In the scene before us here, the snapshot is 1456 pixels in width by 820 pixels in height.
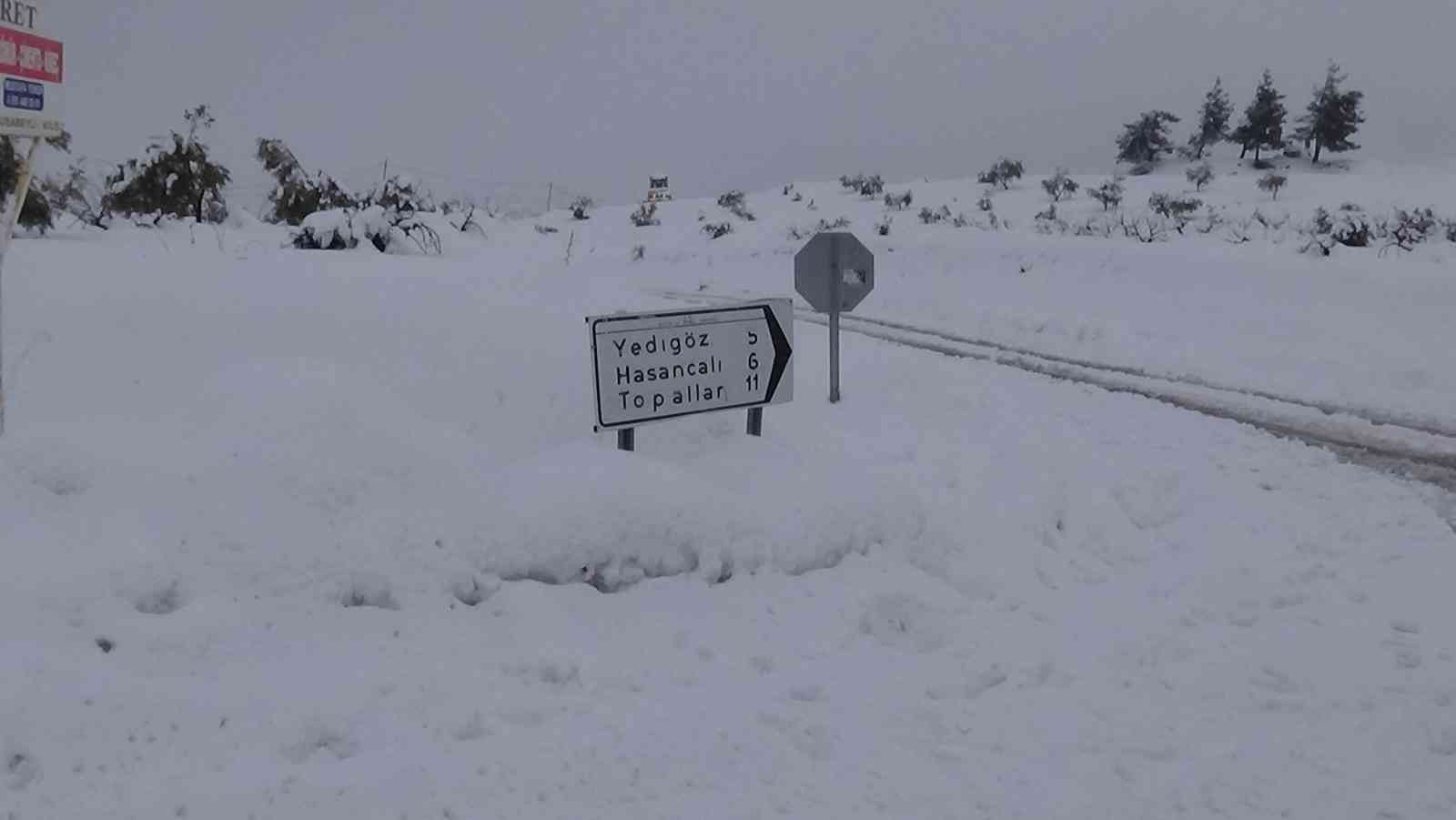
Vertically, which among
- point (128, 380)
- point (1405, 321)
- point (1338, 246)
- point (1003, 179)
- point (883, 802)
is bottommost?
point (883, 802)

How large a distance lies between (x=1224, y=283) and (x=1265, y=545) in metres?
9.16

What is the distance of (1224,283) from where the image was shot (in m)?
13.5

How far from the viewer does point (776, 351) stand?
5.97 meters

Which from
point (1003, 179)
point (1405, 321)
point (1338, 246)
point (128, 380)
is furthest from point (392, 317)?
point (1003, 179)

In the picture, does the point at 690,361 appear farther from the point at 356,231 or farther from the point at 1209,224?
the point at 1209,224

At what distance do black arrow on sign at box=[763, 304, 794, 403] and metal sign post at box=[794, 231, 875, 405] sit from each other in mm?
1456

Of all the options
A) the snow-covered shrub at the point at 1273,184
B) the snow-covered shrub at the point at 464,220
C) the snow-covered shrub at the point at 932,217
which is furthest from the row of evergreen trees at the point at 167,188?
the snow-covered shrub at the point at 1273,184

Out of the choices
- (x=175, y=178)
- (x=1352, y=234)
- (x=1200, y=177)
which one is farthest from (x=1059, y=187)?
(x=175, y=178)

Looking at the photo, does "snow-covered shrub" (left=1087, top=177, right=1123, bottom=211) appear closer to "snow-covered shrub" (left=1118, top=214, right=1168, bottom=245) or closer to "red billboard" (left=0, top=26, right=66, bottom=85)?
"snow-covered shrub" (left=1118, top=214, right=1168, bottom=245)

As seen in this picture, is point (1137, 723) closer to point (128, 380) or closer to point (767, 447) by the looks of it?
point (767, 447)

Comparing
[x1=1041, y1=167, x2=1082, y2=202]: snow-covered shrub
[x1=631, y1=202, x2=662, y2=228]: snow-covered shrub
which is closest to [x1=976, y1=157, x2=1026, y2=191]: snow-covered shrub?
[x1=1041, y1=167, x2=1082, y2=202]: snow-covered shrub

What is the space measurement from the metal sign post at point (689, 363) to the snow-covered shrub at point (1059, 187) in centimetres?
2431

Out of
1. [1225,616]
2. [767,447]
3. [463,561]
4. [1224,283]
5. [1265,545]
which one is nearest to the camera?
[463,561]

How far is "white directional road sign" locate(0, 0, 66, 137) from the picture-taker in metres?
4.15
